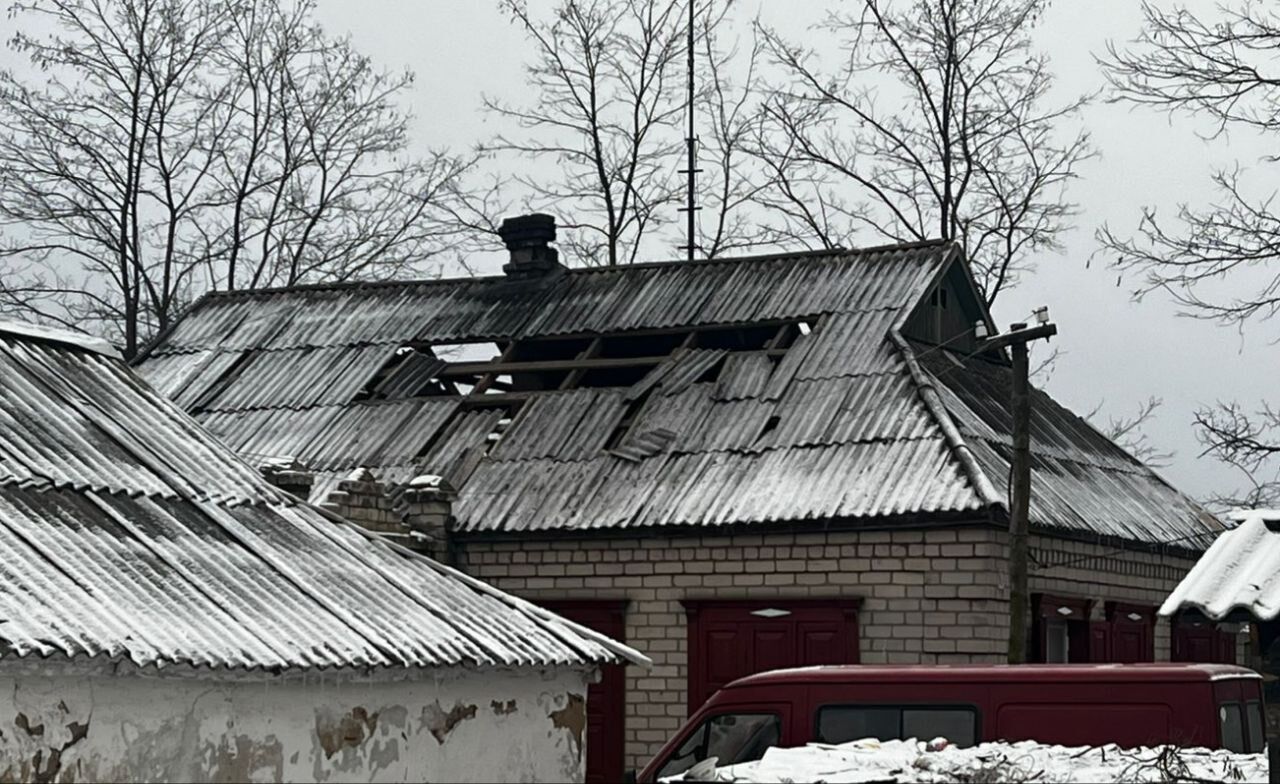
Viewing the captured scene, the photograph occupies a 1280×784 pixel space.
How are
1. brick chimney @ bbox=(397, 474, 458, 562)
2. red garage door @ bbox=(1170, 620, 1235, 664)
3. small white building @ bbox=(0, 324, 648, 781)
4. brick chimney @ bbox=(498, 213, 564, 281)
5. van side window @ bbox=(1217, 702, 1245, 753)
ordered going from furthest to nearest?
brick chimney @ bbox=(498, 213, 564, 281) < red garage door @ bbox=(1170, 620, 1235, 664) < brick chimney @ bbox=(397, 474, 458, 562) < van side window @ bbox=(1217, 702, 1245, 753) < small white building @ bbox=(0, 324, 648, 781)

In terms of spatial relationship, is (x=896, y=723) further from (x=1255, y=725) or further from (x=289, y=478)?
(x=289, y=478)

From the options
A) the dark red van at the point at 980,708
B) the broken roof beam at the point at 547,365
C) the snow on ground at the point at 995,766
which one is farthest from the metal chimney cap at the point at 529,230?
the snow on ground at the point at 995,766

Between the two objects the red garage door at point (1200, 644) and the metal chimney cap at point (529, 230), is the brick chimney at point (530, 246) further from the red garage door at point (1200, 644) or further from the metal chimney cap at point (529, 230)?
the red garage door at point (1200, 644)

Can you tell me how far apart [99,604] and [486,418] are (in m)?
11.0

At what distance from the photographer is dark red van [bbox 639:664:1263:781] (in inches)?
515

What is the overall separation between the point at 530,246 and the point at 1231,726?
1453 cm

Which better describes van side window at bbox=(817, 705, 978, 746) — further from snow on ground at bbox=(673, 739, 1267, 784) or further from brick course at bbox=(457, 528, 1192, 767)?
brick course at bbox=(457, 528, 1192, 767)

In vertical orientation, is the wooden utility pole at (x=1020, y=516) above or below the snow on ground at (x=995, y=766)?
above

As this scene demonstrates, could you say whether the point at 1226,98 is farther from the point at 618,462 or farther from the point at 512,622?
the point at 512,622

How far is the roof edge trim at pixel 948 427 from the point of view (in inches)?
730

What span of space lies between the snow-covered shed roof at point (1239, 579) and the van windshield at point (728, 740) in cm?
400

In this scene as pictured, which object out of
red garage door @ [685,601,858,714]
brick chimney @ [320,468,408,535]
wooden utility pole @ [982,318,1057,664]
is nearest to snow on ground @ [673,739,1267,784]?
wooden utility pole @ [982,318,1057,664]

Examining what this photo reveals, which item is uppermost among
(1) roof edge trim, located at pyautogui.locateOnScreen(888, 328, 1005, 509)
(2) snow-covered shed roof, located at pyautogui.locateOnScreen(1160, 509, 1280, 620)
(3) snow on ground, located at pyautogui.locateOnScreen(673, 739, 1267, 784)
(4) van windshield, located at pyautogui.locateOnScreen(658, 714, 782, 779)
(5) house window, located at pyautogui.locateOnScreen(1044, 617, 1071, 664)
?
(1) roof edge trim, located at pyautogui.locateOnScreen(888, 328, 1005, 509)

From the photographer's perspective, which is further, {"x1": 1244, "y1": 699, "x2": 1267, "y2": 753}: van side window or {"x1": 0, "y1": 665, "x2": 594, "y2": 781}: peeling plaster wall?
{"x1": 1244, "y1": 699, "x2": 1267, "y2": 753}: van side window
